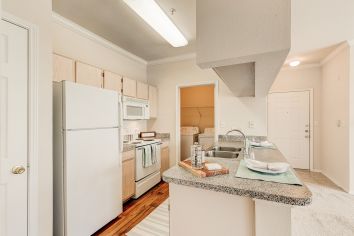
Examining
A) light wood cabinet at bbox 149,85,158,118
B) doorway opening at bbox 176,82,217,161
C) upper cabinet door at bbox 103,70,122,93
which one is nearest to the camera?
upper cabinet door at bbox 103,70,122,93

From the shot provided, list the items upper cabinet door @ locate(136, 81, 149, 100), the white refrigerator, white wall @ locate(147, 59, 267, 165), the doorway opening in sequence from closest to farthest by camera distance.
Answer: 1. the white refrigerator
2. white wall @ locate(147, 59, 267, 165)
3. upper cabinet door @ locate(136, 81, 149, 100)
4. the doorway opening

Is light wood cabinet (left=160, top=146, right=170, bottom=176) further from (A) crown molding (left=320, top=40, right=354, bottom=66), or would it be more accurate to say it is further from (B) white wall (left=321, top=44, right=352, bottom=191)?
(A) crown molding (left=320, top=40, right=354, bottom=66)

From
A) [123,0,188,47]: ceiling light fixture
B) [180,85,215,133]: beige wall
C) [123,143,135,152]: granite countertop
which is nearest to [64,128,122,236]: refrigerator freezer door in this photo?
[123,143,135,152]: granite countertop

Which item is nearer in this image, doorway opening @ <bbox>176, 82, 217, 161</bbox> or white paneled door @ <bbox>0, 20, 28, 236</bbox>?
white paneled door @ <bbox>0, 20, 28, 236</bbox>

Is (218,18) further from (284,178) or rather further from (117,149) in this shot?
(117,149)

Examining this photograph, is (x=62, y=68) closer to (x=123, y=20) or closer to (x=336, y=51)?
(x=123, y=20)

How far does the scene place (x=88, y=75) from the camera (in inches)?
100

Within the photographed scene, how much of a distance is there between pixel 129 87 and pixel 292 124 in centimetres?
386

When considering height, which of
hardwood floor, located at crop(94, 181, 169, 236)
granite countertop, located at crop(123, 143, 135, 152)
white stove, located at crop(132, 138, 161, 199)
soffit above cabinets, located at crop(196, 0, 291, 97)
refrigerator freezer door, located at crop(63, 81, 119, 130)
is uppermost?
soffit above cabinets, located at crop(196, 0, 291, 97)

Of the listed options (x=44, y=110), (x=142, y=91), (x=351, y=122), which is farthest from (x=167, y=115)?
(x=351, y=122)

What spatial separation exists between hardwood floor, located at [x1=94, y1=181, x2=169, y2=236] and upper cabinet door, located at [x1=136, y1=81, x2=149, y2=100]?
1757 mm

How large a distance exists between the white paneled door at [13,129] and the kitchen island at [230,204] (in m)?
1.19

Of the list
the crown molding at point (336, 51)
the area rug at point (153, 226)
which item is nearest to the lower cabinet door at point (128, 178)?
the area rug at point (153, 226)

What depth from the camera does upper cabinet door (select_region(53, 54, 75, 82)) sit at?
7.01ft
